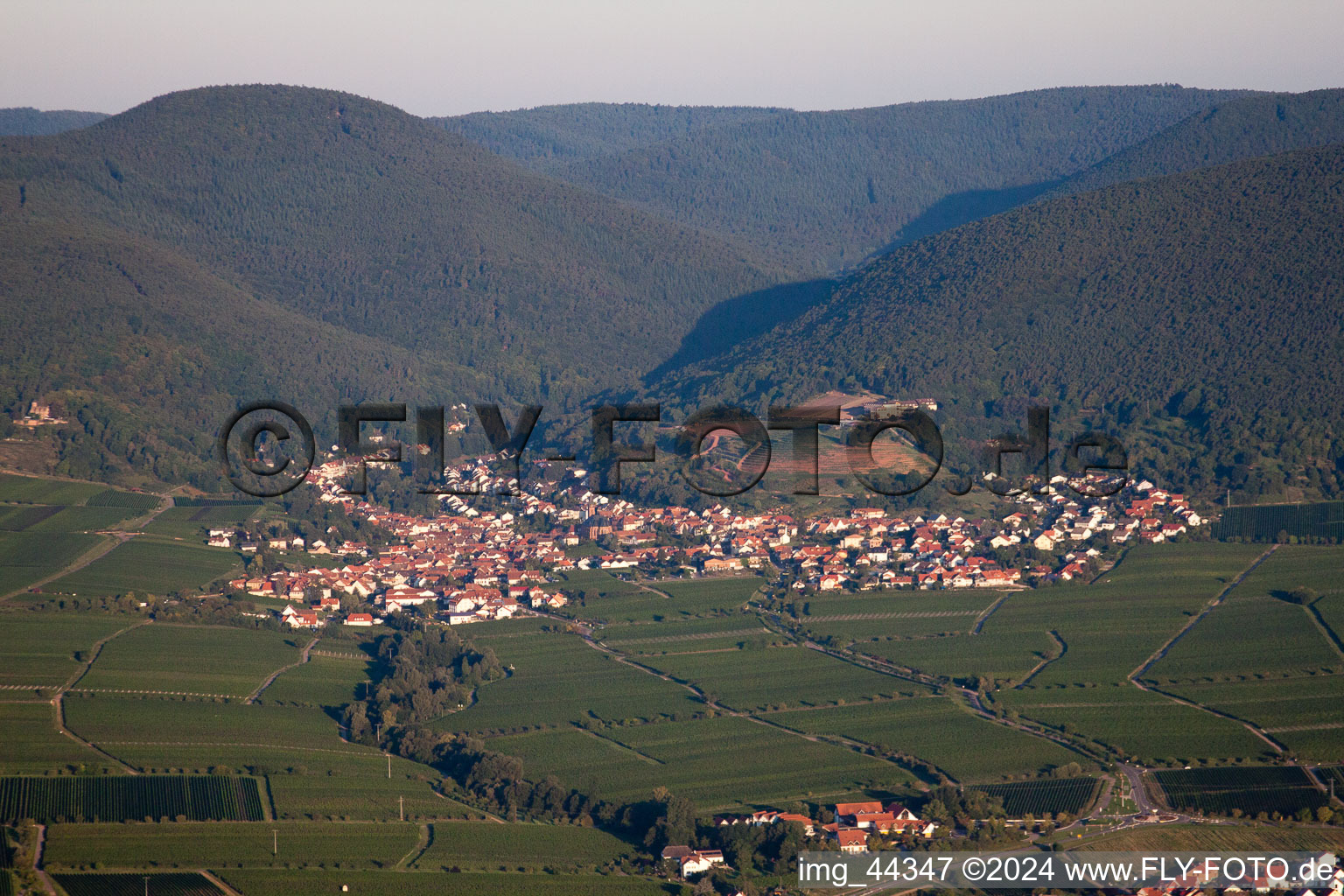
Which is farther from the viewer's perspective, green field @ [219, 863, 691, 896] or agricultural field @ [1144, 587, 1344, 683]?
agricultural field @ [1144, 587, 1344, 683]

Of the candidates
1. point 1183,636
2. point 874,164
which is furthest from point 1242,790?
point 874,164

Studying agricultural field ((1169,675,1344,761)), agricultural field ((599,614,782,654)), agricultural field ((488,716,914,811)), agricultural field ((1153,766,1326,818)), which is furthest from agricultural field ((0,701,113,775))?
agricultural field ((1169,675,1344,761))

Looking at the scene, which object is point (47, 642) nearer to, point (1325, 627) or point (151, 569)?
point (151, 569)

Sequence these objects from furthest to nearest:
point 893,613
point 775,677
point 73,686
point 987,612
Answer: point 893,613
point 987,612
point 775,677
point 73,686

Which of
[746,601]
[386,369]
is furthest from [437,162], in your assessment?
[746,601]

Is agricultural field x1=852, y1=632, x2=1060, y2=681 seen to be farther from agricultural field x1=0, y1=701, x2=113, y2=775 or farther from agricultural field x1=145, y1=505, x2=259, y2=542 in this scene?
agricultural field x1=145, y1=505, x2=259, y2=542

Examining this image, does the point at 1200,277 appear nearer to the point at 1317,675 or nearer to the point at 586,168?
the point at 1317,675

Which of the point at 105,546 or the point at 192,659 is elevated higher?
the point at 105,546
